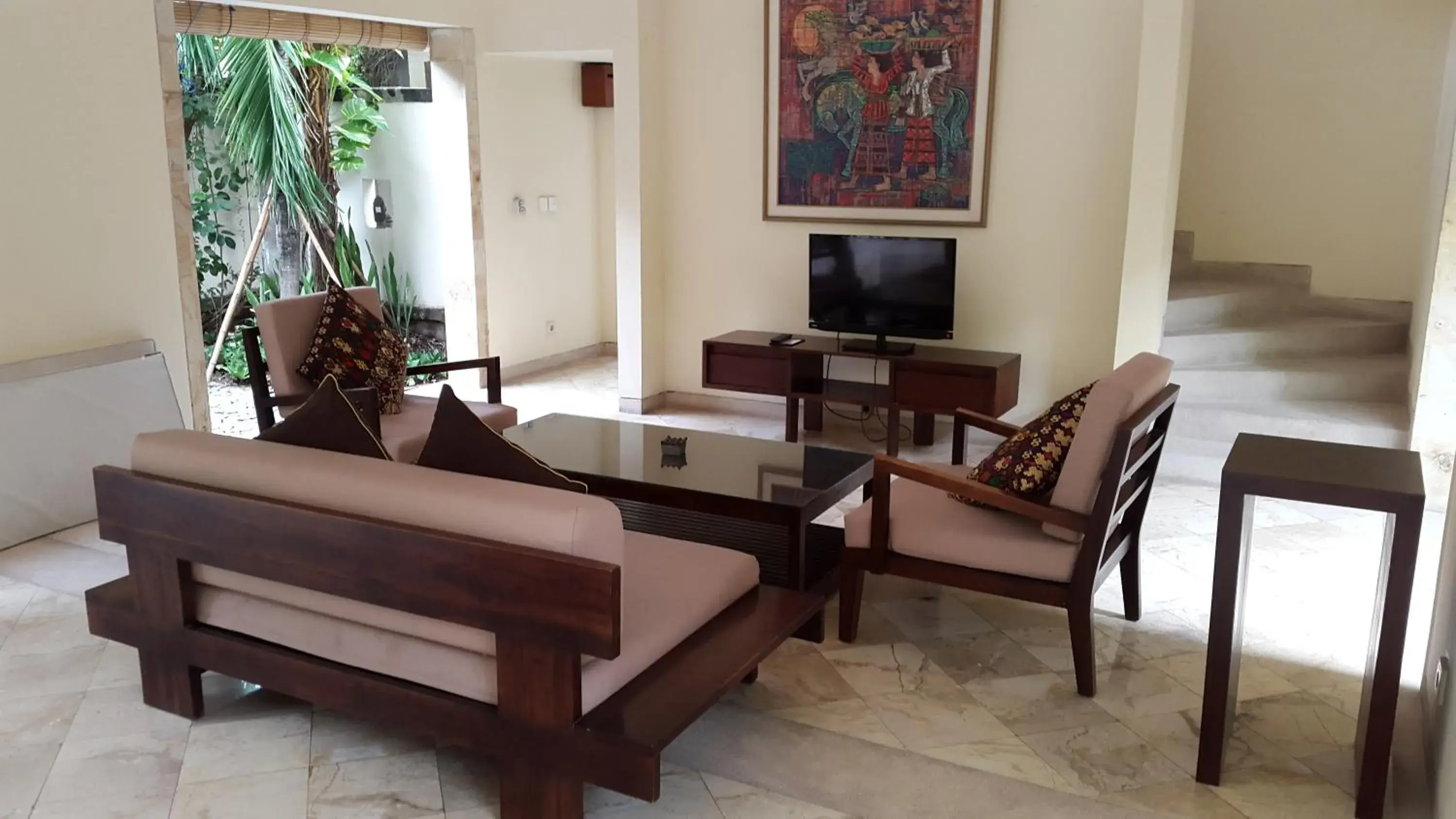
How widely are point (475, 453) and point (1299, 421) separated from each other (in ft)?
13.4

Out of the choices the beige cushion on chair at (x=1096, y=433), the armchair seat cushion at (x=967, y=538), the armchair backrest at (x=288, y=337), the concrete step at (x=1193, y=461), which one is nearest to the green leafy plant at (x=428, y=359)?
the armchair backrest at (x=288, y=337)

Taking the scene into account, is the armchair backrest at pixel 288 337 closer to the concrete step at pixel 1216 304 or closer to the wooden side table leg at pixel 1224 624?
the wooden side table leg at pixel 1224 624

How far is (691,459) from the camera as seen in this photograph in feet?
12.9

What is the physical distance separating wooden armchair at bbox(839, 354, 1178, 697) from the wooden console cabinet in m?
1.91

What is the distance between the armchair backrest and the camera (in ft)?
14.4

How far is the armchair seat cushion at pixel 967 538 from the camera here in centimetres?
301

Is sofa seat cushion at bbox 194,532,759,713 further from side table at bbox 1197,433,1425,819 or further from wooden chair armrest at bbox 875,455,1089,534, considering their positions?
side table at bbox 1197,433,1425,819

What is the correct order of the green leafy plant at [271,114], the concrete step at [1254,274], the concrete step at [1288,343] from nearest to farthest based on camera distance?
1. the concrete step at [1288,343]
2. the concrete step at [1254,274]
3. the green leafy plant at [271,114]

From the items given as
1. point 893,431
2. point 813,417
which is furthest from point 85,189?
point 893,431

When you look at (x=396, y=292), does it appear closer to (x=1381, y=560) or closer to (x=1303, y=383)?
(x=1303, y=383)

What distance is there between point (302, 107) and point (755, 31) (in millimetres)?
2816

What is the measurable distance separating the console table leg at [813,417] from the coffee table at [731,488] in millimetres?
1826

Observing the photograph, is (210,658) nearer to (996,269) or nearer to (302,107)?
(996,269)

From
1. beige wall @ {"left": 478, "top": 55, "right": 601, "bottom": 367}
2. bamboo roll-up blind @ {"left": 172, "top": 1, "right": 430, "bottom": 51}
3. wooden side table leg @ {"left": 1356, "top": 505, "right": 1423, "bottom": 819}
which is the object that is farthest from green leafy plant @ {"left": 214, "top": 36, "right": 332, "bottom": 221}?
wooden side table leg @ {"left": 1356, "top": 505, "right": 1423, "bottom": 819}
